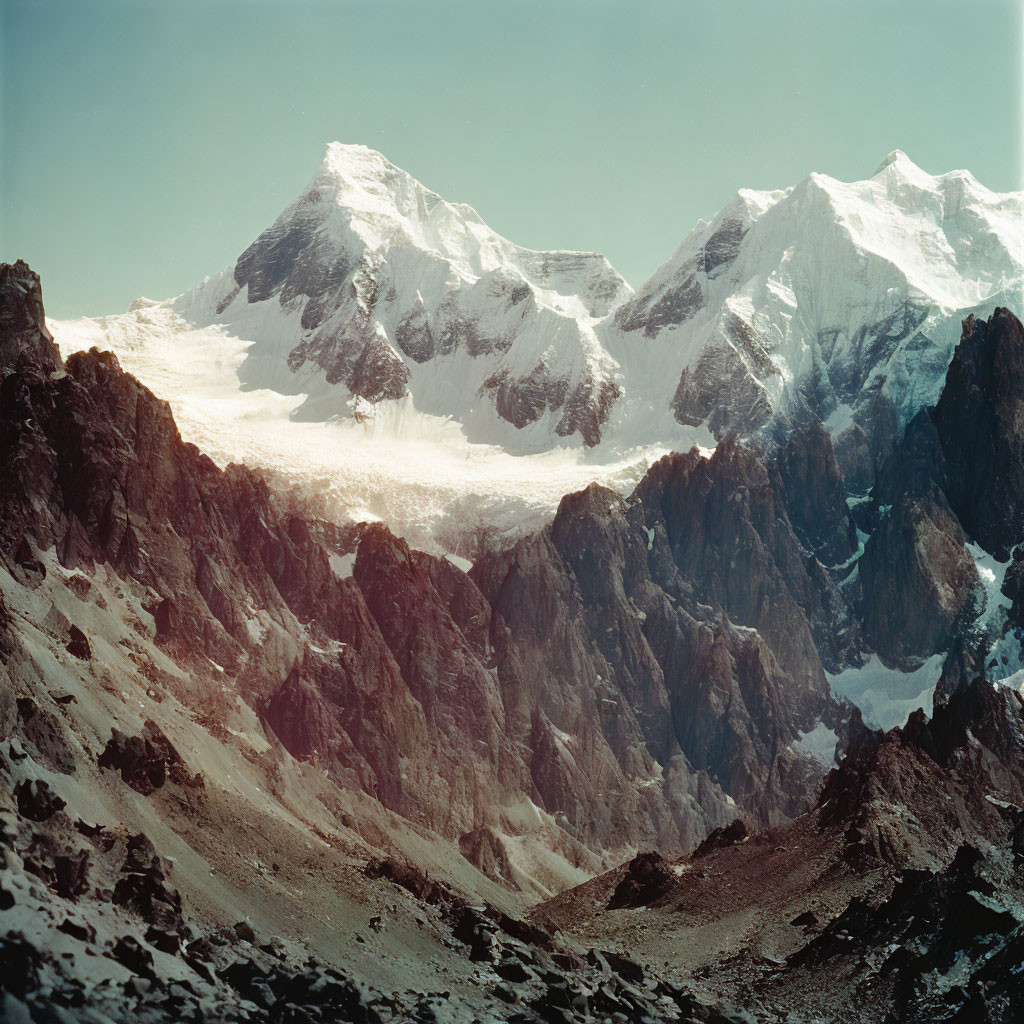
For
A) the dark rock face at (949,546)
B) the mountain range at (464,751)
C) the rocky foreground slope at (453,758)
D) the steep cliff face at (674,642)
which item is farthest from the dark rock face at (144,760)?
the dark rock face at (949,546)

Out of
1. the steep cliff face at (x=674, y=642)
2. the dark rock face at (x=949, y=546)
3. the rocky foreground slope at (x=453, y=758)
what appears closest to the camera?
the rocky foreground slope at (x=453, y=758)

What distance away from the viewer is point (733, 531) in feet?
656

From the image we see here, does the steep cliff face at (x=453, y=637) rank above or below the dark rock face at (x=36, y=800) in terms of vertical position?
above

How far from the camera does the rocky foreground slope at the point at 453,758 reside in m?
82.7

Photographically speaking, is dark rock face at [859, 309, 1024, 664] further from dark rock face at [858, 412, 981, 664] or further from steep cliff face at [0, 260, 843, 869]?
steep cliff face at [0, 260, 843, 869]

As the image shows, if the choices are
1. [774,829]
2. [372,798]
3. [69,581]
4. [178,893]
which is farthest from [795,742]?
[178,893]

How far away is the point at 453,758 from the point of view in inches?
6142

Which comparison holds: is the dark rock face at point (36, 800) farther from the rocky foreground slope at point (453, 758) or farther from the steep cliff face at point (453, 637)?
the steep cliff face at point (453, 637)

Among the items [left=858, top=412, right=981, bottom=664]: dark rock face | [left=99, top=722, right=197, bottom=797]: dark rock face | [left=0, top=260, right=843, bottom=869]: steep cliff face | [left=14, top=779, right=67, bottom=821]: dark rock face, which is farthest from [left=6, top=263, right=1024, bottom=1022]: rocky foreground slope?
[left=858, top=412, right=981, bottom=664]: dark rock face

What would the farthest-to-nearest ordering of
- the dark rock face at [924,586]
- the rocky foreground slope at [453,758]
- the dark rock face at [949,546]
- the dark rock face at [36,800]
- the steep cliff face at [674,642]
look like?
the dark rock face at [949,546] < the dark rock face at [924,586] < the steep cliff face at [674,642] < the rocky foreground slope at [453,758] < the dark rock face at [36,800]

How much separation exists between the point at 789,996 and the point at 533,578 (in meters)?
94.8

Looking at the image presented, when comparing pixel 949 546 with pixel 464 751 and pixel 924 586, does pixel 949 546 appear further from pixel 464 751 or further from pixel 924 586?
pixel 464 751

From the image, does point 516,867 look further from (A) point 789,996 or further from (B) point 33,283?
(B) point 33,283

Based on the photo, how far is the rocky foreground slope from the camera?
82688 millimetres
